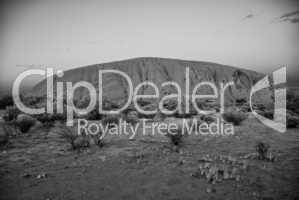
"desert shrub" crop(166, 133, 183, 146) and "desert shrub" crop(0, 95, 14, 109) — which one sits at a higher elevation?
"desert shrub" crop(0, 95, 14, 109)

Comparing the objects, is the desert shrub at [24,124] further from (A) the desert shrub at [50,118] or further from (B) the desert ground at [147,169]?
(B) the desert ground at [147,169]

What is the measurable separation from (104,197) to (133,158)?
1.68m

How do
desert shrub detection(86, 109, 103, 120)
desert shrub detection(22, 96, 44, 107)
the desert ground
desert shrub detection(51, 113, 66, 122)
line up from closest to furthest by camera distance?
the desert ground → desert shrub detection(51, 113, 66, 122) → desert shrub detection(86, 109, 103, 120) → desert shrub detection(22, 96, 44, 107)

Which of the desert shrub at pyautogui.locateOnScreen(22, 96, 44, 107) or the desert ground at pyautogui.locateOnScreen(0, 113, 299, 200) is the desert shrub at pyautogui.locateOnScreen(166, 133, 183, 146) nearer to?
the desert ground at pyautogui.locateOnScreen(0, 113, 299, 200)

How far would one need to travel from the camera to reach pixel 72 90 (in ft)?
105

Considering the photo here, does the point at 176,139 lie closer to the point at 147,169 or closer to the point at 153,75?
the point at 147,169

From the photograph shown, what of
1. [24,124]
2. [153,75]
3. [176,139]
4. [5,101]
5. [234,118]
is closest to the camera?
[176,139]

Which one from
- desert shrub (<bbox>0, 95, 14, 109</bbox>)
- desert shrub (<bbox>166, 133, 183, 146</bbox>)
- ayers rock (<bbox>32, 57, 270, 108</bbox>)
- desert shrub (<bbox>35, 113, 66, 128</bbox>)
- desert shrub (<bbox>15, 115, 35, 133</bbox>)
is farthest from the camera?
ayers rock (<bbox>32, 57, 270, 108</bbox>)

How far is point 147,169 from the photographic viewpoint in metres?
4.04

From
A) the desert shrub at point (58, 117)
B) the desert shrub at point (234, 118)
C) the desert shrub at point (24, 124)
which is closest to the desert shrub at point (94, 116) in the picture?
the desert shrub at point (58, 117)

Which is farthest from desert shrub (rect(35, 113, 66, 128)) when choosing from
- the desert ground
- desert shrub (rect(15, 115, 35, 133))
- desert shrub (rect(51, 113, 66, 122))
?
the desert ground

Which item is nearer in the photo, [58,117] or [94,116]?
[58,117]

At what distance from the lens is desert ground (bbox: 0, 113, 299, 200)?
314 centimetres

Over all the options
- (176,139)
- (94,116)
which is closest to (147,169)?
(176,139)
